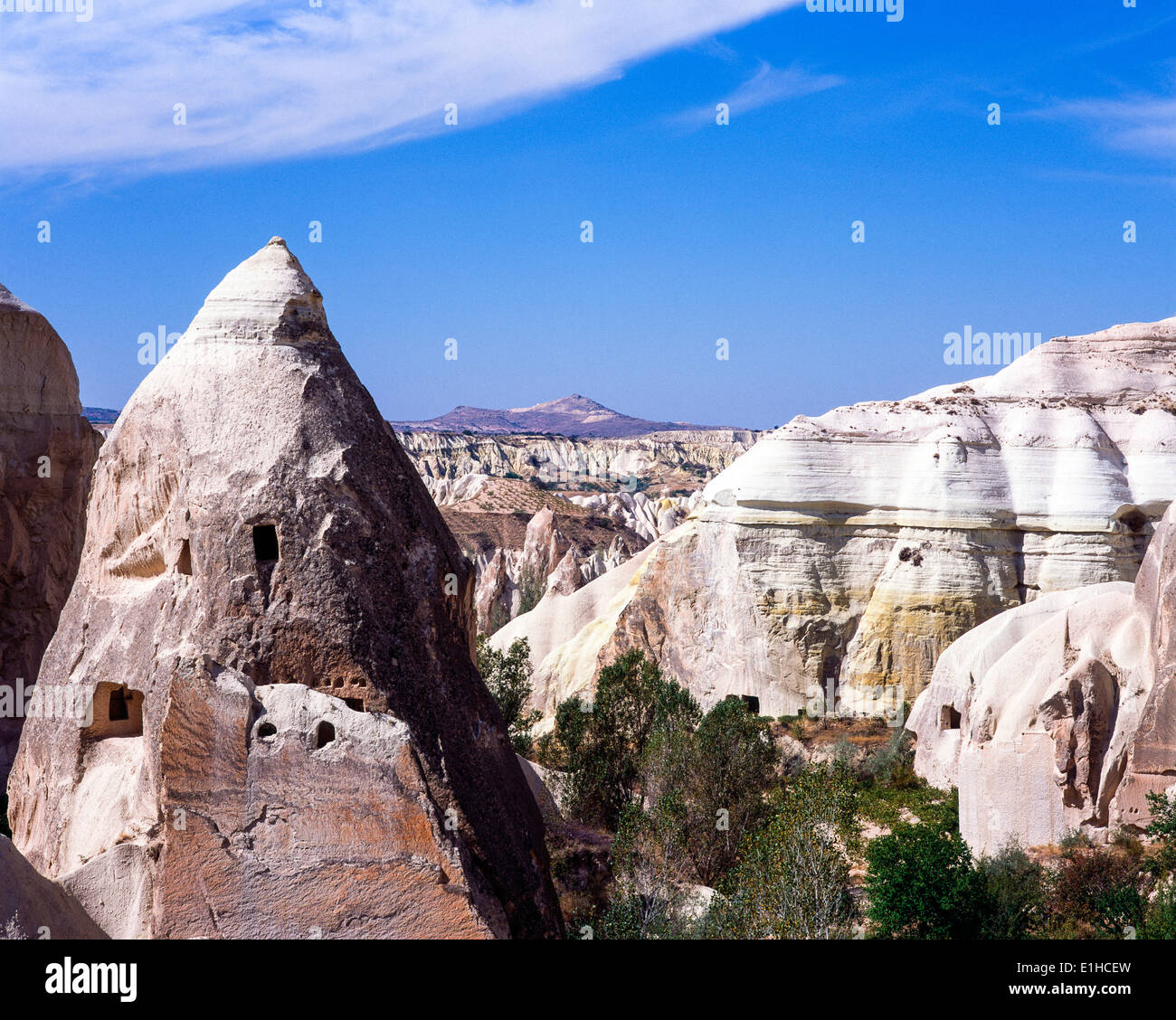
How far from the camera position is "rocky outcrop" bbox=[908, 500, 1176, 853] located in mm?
14844

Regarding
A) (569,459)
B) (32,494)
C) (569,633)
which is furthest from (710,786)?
(569,459)

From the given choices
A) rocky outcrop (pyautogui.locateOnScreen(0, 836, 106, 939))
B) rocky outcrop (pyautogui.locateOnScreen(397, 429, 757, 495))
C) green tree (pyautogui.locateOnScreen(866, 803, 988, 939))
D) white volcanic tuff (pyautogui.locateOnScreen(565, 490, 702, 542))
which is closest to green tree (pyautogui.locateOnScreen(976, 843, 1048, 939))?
green tree (pyautogui.locateOnScreen(866, 803, 988, 939))

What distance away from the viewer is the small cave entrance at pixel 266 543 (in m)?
9.17

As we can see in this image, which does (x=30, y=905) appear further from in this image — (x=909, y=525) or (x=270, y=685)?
(x=909, y=525)

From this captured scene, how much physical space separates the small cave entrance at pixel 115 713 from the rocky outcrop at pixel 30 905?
1.84 meters

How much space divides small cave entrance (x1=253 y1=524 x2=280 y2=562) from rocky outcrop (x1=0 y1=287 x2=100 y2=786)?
36.9 ft

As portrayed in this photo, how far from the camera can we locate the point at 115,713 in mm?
10070

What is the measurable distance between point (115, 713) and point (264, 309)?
3589 mm

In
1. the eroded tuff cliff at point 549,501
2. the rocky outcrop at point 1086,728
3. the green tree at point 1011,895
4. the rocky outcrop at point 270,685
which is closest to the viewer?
Result: the rocky outcrop at point 270,685

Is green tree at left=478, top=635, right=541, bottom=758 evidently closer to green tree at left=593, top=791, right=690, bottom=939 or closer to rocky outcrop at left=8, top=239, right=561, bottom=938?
green tree at left=593, top=791, right=690, bottom=939

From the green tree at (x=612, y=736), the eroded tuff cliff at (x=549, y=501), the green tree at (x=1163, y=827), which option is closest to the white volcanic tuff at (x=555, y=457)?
the eroded tuff cliff at (x=549, y=501)

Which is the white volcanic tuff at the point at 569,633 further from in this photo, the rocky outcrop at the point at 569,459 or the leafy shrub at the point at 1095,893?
the rocky outcrop at the point at 569,459

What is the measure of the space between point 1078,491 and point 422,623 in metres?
21.4
